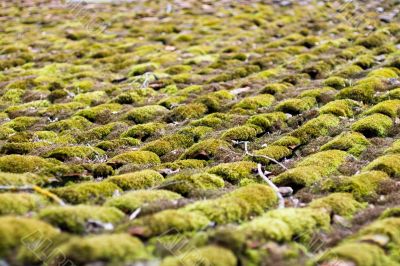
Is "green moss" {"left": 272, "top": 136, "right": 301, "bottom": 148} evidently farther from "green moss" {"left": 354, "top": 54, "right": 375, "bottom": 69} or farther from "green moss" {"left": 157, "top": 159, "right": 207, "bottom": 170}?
"green moss" {"left": 354, "top": 54, "right": 375, "bottom": 69}

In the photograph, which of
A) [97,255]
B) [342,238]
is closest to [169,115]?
[342,238]

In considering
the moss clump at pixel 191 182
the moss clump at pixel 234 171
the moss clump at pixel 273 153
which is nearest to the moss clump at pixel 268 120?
the moss clump at pixel 273 153

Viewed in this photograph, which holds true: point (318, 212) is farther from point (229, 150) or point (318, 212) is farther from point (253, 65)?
point (253, 65)

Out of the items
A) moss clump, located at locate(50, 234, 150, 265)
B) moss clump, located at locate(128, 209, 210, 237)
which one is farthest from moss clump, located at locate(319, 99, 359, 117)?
moss clump, located at locate(50, 234, 150, 265)

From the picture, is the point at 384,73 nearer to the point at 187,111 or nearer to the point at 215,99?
the point at 215,99

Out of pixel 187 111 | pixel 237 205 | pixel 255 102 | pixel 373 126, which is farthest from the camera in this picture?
pixel 255 102

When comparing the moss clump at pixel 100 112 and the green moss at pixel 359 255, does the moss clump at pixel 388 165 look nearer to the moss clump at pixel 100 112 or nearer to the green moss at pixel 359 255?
the green moss at pixel 359 255

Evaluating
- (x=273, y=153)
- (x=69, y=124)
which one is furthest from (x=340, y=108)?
(x=69, y=124)
